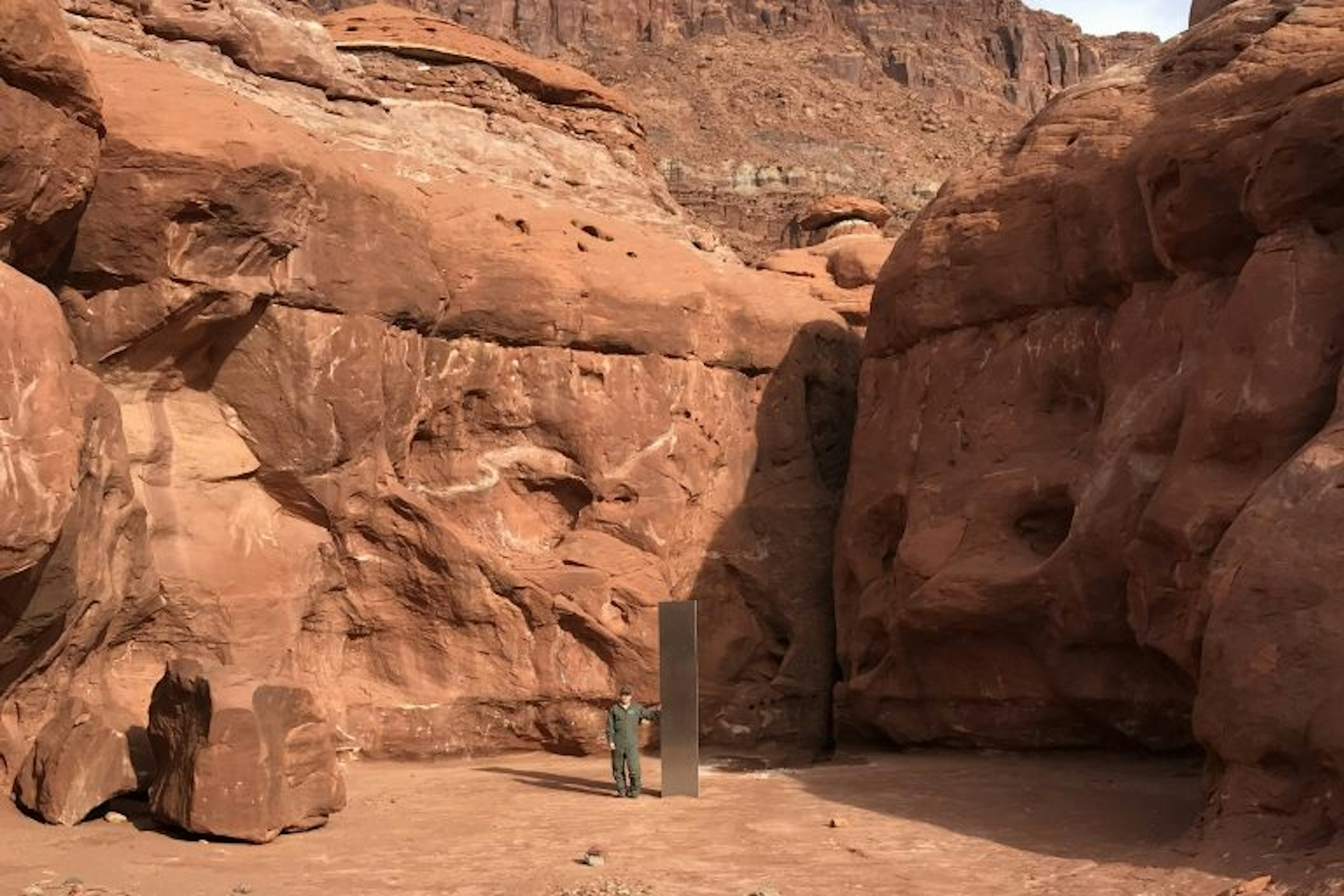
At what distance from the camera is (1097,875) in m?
8.13

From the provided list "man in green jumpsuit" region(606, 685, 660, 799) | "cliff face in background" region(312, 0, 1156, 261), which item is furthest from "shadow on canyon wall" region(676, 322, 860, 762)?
"cliff face in background" region(312, 0, 1156, 261)

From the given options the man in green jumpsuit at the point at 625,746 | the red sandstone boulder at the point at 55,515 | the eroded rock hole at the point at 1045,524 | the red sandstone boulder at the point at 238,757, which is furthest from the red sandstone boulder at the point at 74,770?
the eroded rock hole at the point at 1045,524

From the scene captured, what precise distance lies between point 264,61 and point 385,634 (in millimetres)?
7365

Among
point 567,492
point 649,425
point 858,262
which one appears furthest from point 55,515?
point 858,262

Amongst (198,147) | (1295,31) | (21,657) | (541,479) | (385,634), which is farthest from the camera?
(541,479)

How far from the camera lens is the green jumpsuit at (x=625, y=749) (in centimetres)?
1117

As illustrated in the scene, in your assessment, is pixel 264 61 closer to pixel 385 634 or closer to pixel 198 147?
pixel 198 147

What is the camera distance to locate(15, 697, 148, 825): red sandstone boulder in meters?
9.68

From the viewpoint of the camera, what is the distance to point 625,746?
11164 millimetres

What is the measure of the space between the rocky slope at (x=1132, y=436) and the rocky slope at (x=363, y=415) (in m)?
1.42

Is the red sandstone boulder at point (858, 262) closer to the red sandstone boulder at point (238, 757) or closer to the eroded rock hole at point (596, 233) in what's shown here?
the eroded rock hole at point (596, 233)

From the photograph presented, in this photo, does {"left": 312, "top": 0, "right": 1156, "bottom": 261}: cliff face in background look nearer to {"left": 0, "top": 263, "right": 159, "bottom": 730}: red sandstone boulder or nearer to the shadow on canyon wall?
the shadow on canyon wall

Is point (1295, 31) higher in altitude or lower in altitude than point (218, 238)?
higher

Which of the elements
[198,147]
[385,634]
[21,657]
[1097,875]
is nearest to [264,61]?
[198,147]
